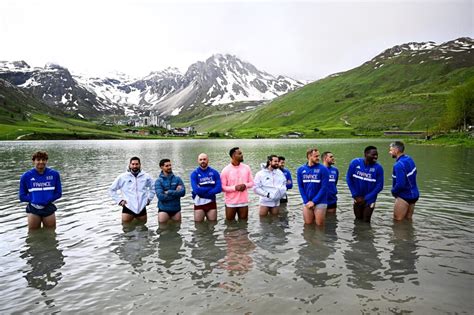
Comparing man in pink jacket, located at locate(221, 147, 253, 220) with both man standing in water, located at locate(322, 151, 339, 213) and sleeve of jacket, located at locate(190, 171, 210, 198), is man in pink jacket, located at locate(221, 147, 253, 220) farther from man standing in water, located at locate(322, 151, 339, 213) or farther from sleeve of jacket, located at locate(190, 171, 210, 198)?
man standing in water, located at locate(322, 151, 339, 213)

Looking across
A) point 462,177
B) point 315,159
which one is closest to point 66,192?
point 315,159

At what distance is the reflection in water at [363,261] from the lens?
897cm

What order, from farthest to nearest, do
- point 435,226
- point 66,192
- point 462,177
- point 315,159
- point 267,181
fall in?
point 462,177, point 66,192, point 267,181, point 435,226, point 315,159

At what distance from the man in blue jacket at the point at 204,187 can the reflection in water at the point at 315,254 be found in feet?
13.0

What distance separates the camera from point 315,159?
43.7ft

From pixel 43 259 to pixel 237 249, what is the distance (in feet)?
19.9

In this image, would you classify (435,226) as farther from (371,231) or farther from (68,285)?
(68,285)

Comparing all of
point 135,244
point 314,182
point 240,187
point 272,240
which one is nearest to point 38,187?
point 135,244

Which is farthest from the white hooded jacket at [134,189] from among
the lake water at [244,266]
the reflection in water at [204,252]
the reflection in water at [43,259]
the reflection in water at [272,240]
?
the reflection in water at [272,240]

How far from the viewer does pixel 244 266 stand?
10.1m

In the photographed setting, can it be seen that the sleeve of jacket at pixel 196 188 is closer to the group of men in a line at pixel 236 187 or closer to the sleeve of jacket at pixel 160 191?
the group of men in a line at pixel 236 187

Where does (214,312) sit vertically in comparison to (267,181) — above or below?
below

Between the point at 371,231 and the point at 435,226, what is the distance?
2984 mm

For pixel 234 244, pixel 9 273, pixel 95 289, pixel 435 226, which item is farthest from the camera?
pixel 435 226
